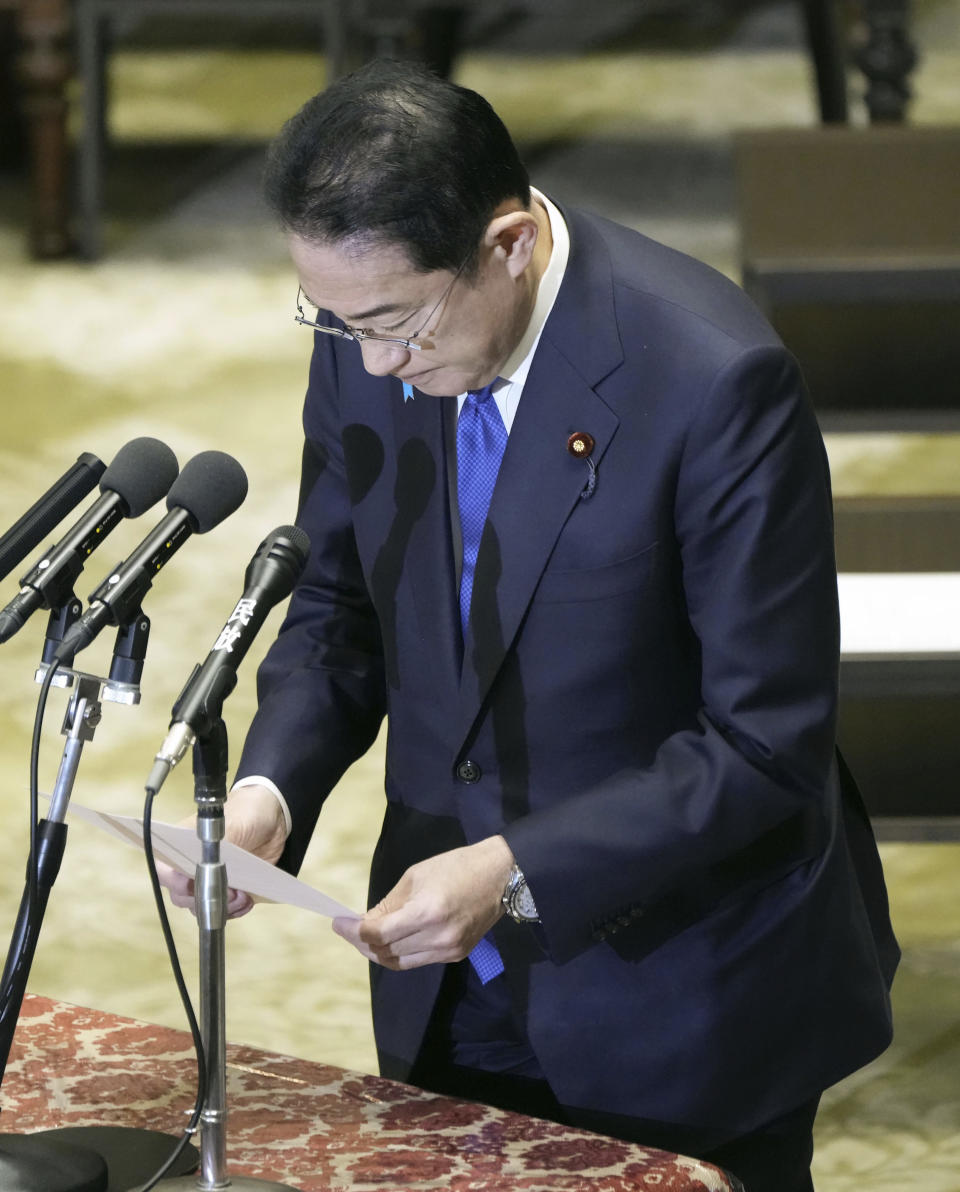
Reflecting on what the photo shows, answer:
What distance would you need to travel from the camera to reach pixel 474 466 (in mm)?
1732

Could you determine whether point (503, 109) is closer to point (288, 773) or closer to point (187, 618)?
point (187, 618)

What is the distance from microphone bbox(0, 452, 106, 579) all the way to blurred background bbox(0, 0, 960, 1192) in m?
1.47

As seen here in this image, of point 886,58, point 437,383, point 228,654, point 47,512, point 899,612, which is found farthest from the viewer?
point 886,58

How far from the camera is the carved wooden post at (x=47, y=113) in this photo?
18.6 ft

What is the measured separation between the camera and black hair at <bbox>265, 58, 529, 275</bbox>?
1.47m

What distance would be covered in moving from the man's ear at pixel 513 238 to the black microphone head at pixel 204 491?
0.30 metres

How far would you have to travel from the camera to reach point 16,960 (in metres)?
1.39

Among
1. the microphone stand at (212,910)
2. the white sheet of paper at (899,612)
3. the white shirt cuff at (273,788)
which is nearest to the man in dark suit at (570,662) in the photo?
the white shirt cuff at (273,788)

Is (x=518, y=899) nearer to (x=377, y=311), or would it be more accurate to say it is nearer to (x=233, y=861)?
(x=233, y=861)

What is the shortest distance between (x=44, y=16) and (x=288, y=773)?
4.41m

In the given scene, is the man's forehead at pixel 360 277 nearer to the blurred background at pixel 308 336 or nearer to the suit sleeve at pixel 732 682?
the suit sleeve at pixel 732 682

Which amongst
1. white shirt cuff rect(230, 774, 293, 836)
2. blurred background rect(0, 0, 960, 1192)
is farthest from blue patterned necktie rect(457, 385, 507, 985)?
Result: blurred background rect(0, 0, 960, 1192)

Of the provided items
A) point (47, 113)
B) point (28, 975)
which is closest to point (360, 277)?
point (28, 975)

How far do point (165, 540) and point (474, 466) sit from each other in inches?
17.8
